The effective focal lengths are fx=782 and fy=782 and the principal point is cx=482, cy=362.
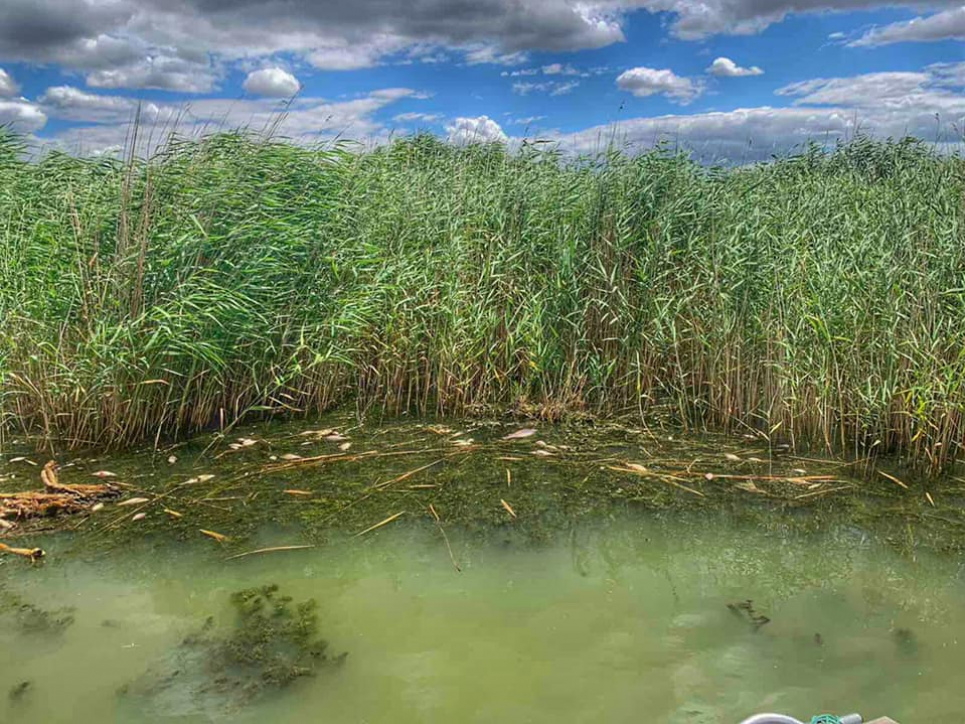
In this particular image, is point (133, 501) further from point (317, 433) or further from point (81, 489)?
point (317, 433)

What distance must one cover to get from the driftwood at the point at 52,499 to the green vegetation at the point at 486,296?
99 centimetres

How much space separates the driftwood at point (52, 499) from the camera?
484 cm

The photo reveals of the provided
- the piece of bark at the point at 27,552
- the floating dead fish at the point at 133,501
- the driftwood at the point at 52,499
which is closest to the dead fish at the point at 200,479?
the floating dead fish at the point at 133,501

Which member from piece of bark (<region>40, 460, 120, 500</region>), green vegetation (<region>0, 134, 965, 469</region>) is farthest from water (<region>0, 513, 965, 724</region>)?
green vegetation (<region>0, 134, 965, 469</region>)

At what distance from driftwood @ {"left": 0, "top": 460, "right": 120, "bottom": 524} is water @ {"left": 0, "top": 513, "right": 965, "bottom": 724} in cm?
60

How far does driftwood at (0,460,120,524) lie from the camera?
4.84 meters

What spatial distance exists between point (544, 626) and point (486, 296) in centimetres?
391

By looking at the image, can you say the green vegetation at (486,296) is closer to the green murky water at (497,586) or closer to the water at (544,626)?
the green murky water at (497,586)

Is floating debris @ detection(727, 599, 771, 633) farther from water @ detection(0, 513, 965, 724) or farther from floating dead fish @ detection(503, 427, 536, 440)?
floating dead fish @ detection(503, 427, 536, 440)

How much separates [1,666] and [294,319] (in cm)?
380

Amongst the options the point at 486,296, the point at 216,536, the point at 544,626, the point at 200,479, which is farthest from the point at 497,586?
the point at 486,296

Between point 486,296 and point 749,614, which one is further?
point 486,296

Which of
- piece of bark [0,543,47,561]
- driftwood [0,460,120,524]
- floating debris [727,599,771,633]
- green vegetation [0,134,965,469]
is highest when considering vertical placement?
green vegetation [0,134,965,469]

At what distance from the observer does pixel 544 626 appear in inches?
141
